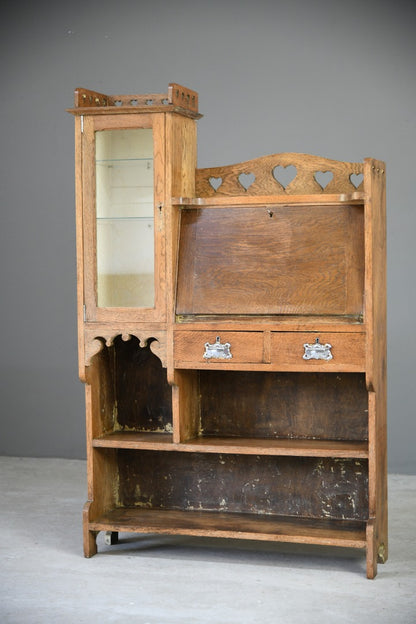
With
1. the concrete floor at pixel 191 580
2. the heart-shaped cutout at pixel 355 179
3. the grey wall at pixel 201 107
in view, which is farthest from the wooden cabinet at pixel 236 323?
the grey wall at pixel 201 107

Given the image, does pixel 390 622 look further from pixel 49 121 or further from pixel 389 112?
pixel 49 121

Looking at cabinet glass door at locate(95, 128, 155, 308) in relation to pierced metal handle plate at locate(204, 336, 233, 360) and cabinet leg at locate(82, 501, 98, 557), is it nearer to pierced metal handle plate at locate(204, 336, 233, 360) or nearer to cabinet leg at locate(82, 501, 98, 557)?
pierced metal handle plate at locate(204, 336, 233, 360)

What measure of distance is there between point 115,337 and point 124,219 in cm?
53

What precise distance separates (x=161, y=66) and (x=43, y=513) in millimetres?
3034

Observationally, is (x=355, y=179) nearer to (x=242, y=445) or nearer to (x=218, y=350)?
(x=218, y=350)

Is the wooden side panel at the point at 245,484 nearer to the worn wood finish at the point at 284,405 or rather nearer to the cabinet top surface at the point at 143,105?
the worn wood finish at the point at 284,405

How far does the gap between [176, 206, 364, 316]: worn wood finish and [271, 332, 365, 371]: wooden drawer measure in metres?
0.11

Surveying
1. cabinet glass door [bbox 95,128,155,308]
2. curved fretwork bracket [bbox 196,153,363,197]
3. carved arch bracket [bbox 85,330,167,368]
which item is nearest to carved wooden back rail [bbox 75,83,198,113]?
cabinet glass door [bbox 95,128,155,308]

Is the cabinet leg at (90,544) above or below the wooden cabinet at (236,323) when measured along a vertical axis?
below

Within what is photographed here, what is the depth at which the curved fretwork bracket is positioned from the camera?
404 centimetres

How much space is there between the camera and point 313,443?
13.4ft

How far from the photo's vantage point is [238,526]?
13.4 feet

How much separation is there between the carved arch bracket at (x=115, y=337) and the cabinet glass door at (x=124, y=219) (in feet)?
0.41

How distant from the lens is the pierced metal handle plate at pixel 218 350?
3.96 meters
